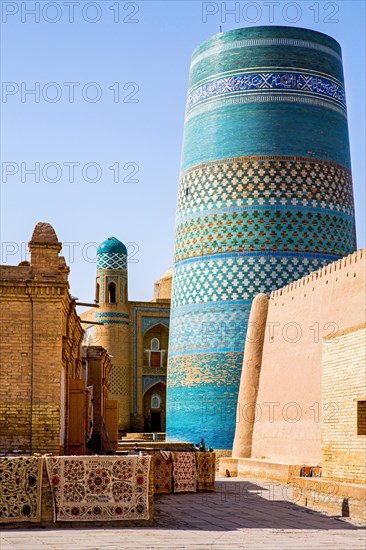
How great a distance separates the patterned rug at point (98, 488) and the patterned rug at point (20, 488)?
14cm

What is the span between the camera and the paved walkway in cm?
738

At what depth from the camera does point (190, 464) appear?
12.9 metres

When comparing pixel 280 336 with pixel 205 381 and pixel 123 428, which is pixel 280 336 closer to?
pixel 205 381

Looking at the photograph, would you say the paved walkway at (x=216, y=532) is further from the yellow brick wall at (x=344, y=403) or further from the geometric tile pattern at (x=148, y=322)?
the geometric tile pattern at (x=148, y=322)

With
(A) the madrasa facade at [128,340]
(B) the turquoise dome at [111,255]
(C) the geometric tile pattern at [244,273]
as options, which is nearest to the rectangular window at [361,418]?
(C) the geometric tile pattern at [244,273]

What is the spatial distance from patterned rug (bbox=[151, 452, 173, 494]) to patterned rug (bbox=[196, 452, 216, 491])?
569 millimetres

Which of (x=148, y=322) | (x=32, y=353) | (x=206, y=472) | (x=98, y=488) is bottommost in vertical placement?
(x=206, y=472)

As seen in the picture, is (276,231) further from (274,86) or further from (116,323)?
(116,323)

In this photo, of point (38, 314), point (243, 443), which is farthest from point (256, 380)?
point (38, 314)

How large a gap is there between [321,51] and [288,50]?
32.6 inches

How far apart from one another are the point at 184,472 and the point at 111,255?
1826 centimetres

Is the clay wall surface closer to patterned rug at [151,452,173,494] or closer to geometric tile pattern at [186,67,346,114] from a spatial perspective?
patterned rug at [151,452,173,494]

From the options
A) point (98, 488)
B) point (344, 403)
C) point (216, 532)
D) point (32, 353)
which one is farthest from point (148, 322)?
point (216, 532)

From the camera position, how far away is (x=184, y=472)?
12906 mm
